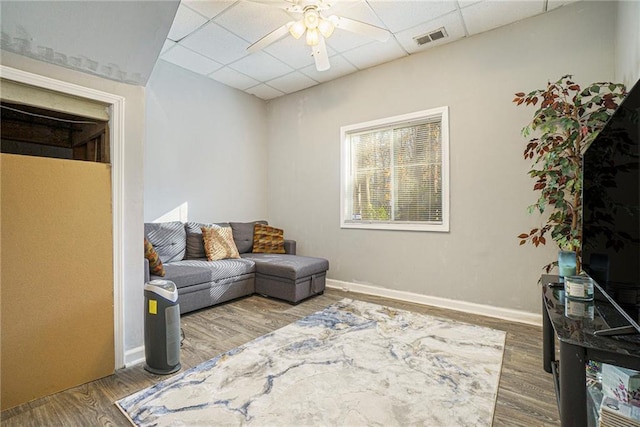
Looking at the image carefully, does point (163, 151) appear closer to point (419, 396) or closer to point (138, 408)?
point (138, 408)

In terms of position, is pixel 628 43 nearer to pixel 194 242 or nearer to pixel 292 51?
pixel 292 51

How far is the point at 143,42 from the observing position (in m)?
1.95

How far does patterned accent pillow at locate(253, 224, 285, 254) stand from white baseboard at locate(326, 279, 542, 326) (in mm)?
861

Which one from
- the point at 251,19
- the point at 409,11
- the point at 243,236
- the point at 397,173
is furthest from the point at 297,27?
the point at 243,236

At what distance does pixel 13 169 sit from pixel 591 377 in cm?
319

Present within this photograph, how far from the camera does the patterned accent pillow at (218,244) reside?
371 cm

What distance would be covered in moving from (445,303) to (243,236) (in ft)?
8.89

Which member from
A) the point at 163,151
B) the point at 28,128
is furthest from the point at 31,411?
the point at 163,151

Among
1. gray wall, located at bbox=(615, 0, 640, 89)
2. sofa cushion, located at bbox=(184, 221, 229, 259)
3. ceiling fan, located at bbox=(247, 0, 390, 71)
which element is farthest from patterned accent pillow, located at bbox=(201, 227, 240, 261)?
gray wall, located at bbox=(615, 0, 640, 89)

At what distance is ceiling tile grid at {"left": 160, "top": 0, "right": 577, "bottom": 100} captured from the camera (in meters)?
2.76

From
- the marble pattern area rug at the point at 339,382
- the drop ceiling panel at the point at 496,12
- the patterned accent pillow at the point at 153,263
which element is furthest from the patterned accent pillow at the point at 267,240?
the drop ceiling panel at the point at 496,12

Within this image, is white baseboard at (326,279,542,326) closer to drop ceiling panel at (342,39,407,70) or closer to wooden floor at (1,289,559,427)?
wooden floor at (1,289,559,427)

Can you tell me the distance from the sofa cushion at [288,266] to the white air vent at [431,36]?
274cm

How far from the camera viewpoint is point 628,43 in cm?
215
